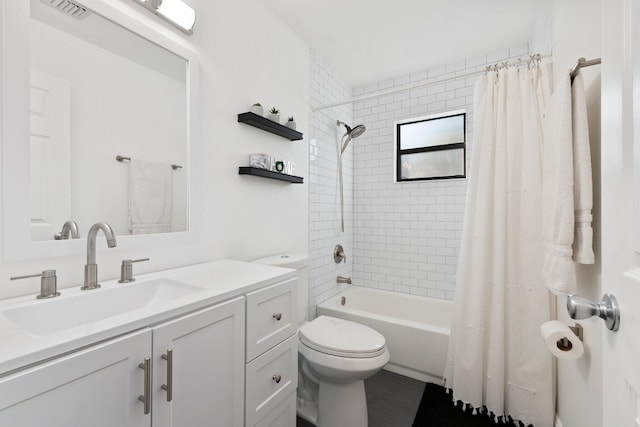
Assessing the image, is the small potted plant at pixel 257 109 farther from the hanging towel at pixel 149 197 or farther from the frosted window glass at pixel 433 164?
the frosted window glass at pixel 433 164

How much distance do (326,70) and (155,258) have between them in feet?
7.39

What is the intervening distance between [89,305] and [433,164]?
277 cm

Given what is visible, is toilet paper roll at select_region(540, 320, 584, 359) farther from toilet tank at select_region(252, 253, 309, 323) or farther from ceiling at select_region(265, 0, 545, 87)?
ceiling at select_region(265, 0, 545, 87)

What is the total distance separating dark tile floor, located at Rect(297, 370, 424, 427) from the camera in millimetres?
1741

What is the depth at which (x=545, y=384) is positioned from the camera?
1.58m

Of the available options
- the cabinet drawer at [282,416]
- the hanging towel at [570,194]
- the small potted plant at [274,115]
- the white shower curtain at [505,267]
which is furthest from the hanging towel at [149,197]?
the white shower curtain at [505,267]

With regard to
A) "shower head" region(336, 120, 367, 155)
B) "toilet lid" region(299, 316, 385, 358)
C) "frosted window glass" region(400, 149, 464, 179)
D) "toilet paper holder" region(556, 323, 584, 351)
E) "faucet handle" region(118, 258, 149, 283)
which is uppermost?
"shower head" region(336, 120, 367, 155)

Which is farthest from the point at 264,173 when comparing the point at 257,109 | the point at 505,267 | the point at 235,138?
the point at 505,267

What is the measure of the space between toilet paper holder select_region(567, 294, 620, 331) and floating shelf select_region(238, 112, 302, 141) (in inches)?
64.5

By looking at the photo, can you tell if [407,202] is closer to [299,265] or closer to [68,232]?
[299,265]

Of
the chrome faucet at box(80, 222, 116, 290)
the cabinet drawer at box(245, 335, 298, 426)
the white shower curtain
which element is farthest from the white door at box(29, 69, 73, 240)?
the white shower curtain

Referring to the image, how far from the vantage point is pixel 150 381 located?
0.77 metres

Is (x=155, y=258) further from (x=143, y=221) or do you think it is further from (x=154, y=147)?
(x=154, y=147)

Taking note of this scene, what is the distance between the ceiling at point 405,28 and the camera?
196 cm
